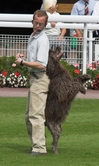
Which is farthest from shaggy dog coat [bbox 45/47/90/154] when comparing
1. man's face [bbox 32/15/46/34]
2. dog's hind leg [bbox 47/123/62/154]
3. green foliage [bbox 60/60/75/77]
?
green foliage [bbox 60/60/75/77]

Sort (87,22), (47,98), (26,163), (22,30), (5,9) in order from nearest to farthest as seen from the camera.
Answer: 1. (26,163)
2. (47,98)
3. (87,22)
4. (22,30)
5. (5,9)

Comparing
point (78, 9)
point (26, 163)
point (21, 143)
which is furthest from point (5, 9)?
point (26, 163)

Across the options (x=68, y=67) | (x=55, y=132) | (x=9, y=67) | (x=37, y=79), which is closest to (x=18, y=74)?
(x=9, y=67)

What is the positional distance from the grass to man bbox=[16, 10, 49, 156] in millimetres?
264

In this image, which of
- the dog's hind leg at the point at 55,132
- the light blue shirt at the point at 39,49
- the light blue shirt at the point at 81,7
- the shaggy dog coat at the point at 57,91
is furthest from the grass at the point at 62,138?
the light blue shirt at the point at 81,7

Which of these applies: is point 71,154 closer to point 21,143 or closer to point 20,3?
point 21,143

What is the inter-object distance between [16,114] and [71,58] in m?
3.45

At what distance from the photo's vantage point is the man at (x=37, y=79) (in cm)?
852

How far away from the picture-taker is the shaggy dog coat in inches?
346

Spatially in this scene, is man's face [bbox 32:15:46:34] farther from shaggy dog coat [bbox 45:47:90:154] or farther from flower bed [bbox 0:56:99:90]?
flower bed [bbox 0:56:99:90]

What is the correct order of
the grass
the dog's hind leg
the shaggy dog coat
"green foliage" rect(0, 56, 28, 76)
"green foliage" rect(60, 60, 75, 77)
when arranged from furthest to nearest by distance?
"green foliage" rect(0, 56, 28, 76), "green foliage" rect(60, 60, 75, 77), the dog's hind leg, the shaggy dog coat, the grass

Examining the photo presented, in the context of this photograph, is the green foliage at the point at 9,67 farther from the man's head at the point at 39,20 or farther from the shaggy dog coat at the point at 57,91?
the man's head at the point at 39,20

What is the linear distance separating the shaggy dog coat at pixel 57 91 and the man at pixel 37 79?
0.33 feet

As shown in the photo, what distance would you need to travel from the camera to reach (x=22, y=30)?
17.7 metres
